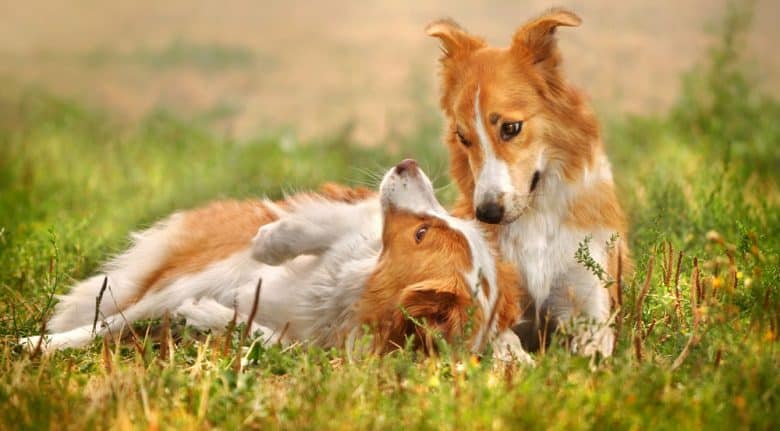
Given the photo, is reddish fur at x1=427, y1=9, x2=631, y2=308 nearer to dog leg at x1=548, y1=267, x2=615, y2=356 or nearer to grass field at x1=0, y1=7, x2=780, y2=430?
dog leg at x1=548, y1=267, x2=615, y2=356

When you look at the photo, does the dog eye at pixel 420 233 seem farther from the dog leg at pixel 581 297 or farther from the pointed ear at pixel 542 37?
the pointed ear at pixel 542 37

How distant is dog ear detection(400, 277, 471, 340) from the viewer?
386 centimetres

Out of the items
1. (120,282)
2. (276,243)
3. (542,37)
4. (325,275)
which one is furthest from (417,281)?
(120,282)

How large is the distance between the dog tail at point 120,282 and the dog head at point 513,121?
1636mm

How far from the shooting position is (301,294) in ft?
15.0

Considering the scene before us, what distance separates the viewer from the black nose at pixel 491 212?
4.45 m

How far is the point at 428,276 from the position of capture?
13.4ft

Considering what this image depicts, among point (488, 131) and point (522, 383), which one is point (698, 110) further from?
point (522, 383)

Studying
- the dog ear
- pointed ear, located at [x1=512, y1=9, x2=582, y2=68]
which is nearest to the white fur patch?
the dog ear

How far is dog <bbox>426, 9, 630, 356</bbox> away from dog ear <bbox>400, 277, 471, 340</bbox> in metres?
0.67

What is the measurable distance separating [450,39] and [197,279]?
1.75 metres

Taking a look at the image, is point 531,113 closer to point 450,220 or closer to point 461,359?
point 450,220

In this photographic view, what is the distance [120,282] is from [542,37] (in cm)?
250

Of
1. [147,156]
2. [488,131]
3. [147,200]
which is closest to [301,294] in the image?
[488,131]
